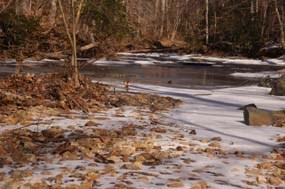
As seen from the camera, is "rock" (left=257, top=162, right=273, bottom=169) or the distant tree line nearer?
"rock" (left=257, top=162, right=273, bottom=169)

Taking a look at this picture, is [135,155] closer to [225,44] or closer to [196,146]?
[196,146]

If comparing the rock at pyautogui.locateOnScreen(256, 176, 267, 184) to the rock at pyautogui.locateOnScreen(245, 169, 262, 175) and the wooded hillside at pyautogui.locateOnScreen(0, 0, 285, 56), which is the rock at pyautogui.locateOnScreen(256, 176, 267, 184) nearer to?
the rock at pyautogui.locateOnScreen(245, 169, 262, 175)

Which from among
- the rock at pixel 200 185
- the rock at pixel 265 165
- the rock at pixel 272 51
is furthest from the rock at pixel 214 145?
the rock at pixel 272 51

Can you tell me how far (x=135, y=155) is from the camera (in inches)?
187

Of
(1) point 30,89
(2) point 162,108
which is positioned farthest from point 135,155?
(1) point 30,89

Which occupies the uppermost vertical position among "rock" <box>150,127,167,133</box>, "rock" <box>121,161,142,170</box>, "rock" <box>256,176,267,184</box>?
"rock" <box>121,161,142,170</box>

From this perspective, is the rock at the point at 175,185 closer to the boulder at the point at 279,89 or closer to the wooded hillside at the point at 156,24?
the wooded hillside at the point at 156,24

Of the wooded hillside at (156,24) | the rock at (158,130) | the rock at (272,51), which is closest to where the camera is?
the rock at (158,130)

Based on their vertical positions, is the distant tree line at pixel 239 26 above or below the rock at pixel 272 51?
above

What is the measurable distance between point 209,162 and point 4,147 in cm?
205

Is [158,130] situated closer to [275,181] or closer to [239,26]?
[275,181]

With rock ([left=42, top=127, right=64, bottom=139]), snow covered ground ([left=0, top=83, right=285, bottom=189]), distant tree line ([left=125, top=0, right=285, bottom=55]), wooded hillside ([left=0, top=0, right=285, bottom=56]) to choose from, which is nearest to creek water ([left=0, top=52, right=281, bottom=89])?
wooded hillside ([left=0, top=0, right=285, bottom=56])

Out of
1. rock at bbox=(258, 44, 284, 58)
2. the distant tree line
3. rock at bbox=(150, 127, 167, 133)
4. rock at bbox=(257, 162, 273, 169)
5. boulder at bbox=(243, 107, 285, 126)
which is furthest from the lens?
the distant tree line

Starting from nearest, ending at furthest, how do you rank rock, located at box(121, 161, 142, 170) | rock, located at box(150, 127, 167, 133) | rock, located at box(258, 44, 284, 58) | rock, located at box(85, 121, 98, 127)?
rock, located at box(121, 161, 142, 170)
rock, located at box(150, 127, 167, 133)
rock, located at box(85, 121, 98, 127)
rock, located at box(258, 44, 284, 58)
